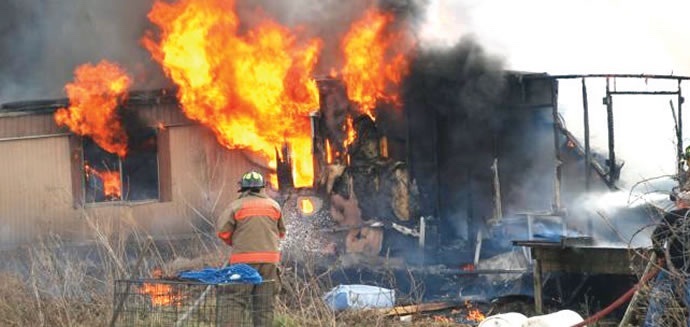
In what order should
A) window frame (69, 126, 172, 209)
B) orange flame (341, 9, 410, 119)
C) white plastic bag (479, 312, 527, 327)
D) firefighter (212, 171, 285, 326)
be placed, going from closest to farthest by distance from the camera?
white plastic bag (479, 312, 527, 327), firefighter (212, 171, 285, 326), orange flame (341, 9, 410, 119), window frame (69, 126, 172, 209)

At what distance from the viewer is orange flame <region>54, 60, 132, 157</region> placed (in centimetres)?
1898

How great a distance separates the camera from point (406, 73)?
16.8 metres

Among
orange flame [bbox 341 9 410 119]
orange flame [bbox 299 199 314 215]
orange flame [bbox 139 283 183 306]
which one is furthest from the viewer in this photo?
orange flame [bbox 299 199 314 215]

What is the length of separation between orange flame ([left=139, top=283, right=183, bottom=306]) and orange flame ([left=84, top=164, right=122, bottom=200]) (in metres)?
12.5

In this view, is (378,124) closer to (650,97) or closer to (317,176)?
(317,176)

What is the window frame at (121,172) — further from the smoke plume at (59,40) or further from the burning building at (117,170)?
the smoke plume at (59,40)

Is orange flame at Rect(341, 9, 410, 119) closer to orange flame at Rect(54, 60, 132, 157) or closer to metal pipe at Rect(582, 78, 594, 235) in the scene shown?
metal pipe at Rect(582, 78, 594, 235)

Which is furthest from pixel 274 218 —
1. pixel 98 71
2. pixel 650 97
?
pixel 98 71

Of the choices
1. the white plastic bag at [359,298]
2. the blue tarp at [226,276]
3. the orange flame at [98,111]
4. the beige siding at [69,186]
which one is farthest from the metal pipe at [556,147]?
the orange flame at [98,111]

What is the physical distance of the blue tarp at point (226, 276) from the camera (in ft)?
23.8

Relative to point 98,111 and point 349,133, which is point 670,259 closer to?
point 349,133

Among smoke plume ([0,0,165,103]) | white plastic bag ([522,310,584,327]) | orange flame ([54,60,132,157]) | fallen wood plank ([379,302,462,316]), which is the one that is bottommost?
fallen wood plank ([379,302,462,316])

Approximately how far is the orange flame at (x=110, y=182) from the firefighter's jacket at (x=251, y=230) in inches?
433

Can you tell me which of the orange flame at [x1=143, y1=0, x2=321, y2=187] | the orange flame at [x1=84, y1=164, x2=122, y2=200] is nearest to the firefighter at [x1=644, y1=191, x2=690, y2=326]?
the orange flame at [x1=143, y1=0, x2=321, y2=187]
